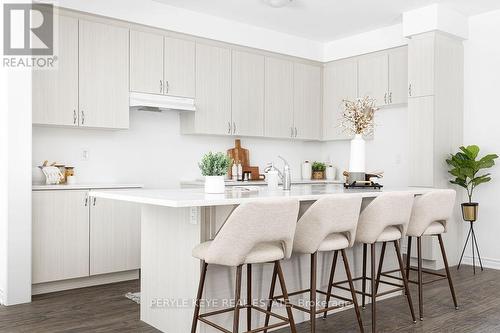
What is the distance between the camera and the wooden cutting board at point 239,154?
19.7ft

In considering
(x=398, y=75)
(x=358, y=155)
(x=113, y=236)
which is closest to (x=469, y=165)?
(x=398, y=75)

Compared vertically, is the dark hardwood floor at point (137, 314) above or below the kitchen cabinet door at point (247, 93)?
below

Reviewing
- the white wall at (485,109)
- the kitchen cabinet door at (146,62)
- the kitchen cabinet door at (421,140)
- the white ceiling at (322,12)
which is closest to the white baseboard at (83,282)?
the kitchen cabinet door at (146,62)

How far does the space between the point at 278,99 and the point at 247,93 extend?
511 mm

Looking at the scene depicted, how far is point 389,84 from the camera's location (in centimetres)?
588

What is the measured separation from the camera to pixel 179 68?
205 inches

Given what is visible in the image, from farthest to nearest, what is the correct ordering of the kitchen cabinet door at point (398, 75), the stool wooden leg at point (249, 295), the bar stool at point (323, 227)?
the kitchen cabinet door at point (398, 75) → the stool wooden leg at point (249, 295) → the bar stool at point (323, 227)

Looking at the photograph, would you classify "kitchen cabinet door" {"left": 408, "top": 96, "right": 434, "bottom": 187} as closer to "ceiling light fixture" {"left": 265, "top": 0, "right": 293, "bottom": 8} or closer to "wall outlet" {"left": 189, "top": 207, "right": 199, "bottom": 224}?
"ceiling light fixture" {"left": 265, "top": 0, "right": 293, "bottom": 8}

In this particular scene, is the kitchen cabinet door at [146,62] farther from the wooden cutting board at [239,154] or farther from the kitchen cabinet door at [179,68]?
the wooden cutting board at [239,154]

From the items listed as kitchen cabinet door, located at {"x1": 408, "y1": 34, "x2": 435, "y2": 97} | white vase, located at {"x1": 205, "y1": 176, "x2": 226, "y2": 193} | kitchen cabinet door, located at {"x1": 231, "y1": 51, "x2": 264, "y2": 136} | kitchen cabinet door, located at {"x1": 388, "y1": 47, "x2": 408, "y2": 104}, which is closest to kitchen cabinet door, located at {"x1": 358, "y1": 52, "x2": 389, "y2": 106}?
kitchen cabinet door, located at {"x1": 388, "y1": 47, "x2": 408, "y2": 104}

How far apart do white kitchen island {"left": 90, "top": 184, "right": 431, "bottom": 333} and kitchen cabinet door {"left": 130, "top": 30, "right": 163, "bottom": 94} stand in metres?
1.97

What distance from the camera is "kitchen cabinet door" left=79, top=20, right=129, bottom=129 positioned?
14.9 feet

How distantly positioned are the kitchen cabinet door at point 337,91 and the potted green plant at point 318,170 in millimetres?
404

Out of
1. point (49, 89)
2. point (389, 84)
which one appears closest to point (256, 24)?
point (389, 84)
